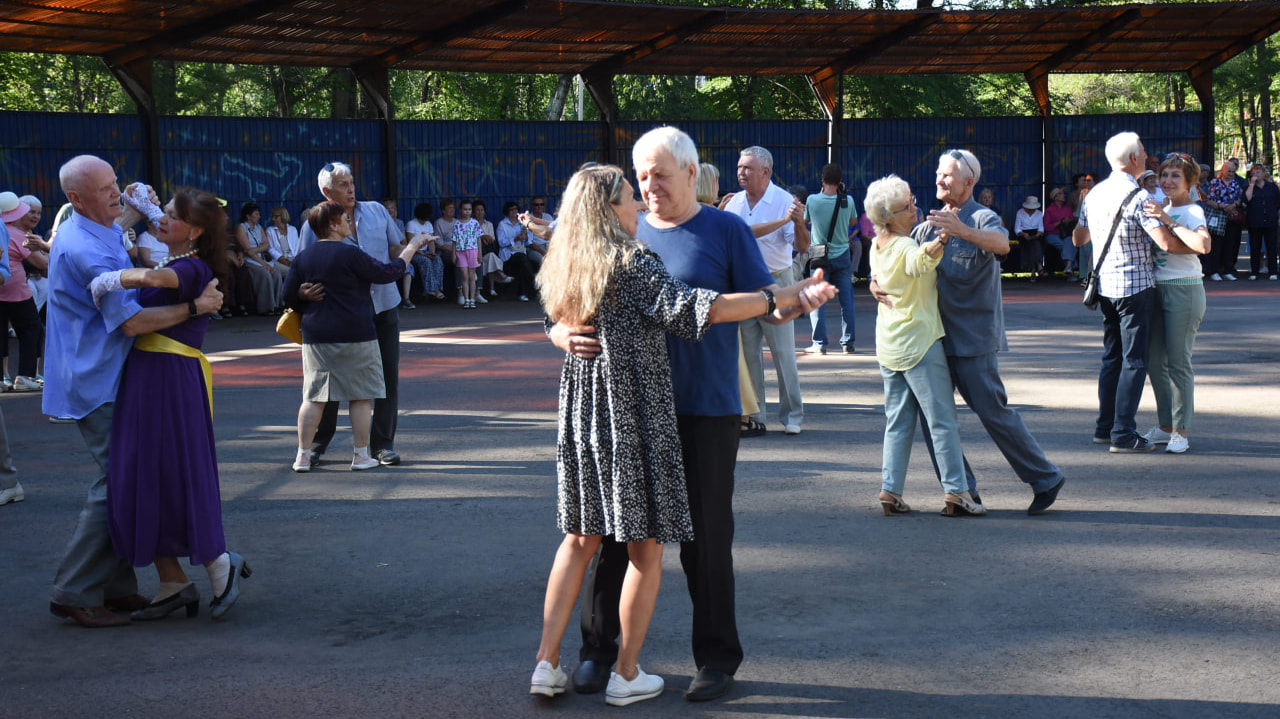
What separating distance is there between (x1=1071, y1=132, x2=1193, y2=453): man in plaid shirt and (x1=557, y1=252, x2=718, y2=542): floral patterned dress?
511 centimetres

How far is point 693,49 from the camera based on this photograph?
2192 cm

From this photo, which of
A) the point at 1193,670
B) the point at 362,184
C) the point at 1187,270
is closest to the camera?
the point at 1193,670

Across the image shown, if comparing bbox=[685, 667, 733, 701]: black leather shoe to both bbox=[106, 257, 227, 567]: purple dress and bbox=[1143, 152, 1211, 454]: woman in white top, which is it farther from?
bbox=[1143, 152, 1211, 454]: woman in white top

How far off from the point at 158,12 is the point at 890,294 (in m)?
13.3

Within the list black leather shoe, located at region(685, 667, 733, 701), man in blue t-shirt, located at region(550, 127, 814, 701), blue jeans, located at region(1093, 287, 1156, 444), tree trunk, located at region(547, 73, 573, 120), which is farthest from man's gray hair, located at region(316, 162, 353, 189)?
tree trunk, located at region(547, 73, 573, 120)

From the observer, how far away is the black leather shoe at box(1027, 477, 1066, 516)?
22.9ft

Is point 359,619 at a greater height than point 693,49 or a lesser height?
lesser

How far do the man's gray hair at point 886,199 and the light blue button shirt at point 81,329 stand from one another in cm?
370

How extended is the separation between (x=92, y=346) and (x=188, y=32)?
13717mm

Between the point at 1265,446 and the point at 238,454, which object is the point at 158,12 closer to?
the point at 238,454

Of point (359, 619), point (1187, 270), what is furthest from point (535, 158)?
point (359, 619)

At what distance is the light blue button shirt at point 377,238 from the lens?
890cm

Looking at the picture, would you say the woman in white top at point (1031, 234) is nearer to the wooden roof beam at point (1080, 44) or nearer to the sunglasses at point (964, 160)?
the wooden roof beam at point (1080, 44)

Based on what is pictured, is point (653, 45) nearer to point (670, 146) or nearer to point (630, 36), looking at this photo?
point (630, 36)
